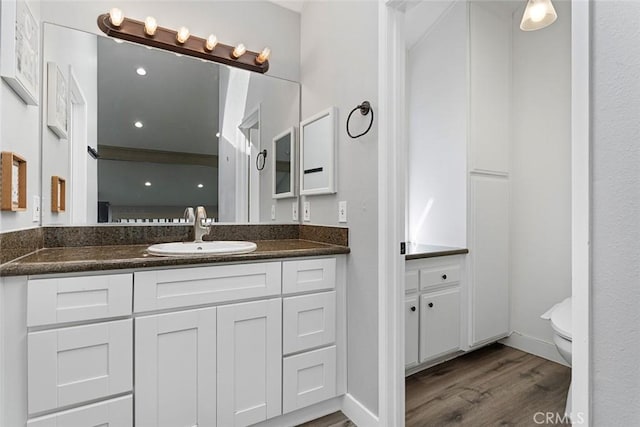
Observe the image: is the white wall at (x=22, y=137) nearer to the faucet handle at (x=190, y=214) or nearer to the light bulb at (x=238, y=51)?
the faucet handle at (x=190, y=214)

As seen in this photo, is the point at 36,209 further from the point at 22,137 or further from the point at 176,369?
the point at 176,369

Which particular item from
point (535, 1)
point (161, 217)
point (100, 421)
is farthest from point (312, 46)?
point (100, 421)

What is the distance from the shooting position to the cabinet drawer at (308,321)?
1.62 metres

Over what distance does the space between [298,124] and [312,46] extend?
499mm

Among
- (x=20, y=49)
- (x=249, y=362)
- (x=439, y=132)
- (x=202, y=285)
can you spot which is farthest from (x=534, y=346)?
(x=20, y=49)

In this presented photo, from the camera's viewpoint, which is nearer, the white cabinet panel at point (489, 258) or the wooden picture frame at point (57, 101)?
the wooden picture frame at point (57, 101)

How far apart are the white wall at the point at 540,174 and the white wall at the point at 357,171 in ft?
5.18

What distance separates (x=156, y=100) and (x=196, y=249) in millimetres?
902

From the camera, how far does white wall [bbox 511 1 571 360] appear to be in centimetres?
236

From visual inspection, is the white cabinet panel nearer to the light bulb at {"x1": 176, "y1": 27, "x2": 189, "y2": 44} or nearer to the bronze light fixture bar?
the bronze light fixture bar

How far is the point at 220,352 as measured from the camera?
1.46 m

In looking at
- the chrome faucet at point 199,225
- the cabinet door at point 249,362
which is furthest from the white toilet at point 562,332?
the chrome faucet at point 199,225

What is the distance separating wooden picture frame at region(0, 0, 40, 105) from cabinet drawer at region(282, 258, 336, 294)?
1.23 metres

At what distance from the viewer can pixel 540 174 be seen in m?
2.49
